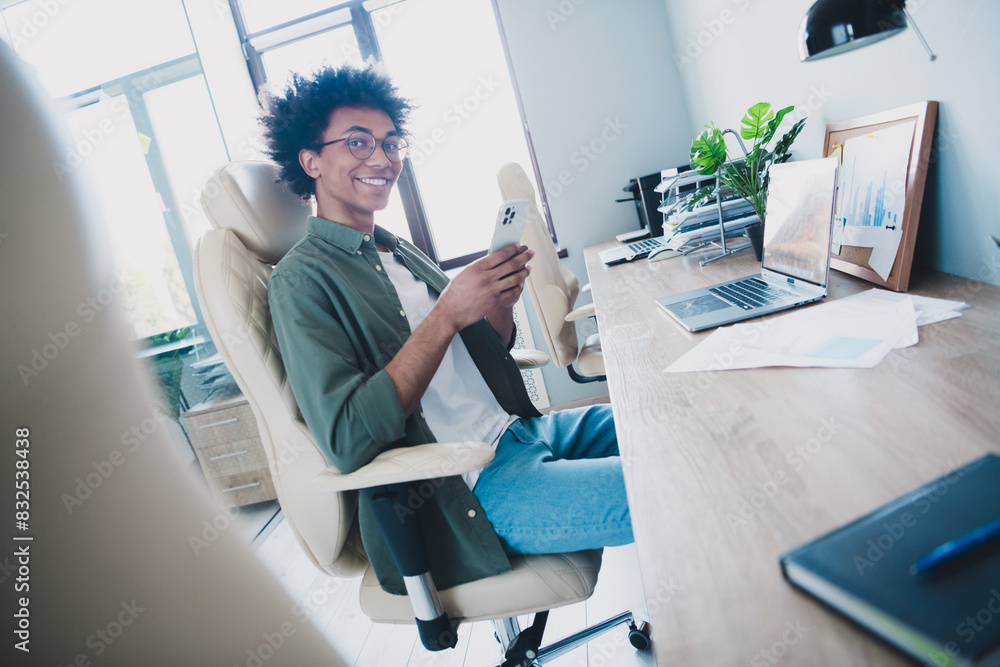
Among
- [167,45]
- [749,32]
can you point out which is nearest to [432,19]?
[167,45]

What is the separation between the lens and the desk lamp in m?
0.79

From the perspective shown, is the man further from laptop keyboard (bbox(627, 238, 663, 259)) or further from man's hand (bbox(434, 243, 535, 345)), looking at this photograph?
laptop keyboard (bbox(627, 238, 663, 259))

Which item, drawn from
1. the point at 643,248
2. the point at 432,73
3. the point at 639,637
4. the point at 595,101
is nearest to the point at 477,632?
the point at 639,637

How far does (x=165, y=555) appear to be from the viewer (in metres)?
1.14

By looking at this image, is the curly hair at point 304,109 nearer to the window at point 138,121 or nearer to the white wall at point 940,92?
the window at point 138,121

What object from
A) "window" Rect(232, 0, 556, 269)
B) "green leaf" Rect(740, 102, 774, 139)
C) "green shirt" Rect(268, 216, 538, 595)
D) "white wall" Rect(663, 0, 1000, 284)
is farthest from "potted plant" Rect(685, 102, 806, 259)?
"window" Rect(232, 0, 556, 269)

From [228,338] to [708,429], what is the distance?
74 centimetres

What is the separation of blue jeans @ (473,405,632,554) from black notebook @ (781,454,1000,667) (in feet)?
1.54

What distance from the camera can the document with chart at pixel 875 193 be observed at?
1.05 meters

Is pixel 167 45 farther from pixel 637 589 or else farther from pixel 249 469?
pixel 637 589

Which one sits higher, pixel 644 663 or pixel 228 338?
pixel 228 338

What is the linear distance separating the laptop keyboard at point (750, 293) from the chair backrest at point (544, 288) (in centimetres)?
74

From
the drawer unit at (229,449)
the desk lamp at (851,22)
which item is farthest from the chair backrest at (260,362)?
the drawer unit at (229,449)

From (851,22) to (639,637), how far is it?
1.38 metres
